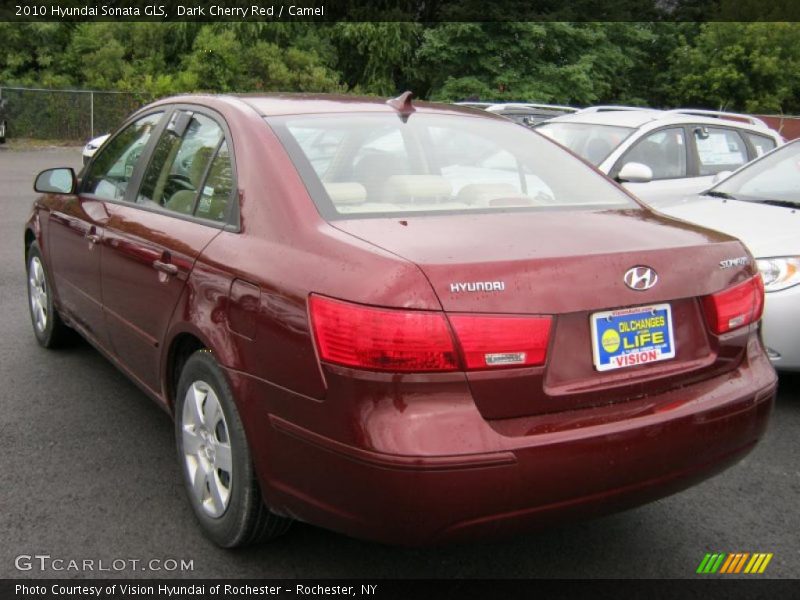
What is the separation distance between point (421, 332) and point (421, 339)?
19mm

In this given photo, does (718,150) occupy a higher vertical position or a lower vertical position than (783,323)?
higher

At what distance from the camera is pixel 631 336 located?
2654 mm

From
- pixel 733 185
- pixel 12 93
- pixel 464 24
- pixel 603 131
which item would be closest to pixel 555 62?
pixel 464 24

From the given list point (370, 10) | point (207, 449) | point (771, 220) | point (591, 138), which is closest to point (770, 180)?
point (771, 220)

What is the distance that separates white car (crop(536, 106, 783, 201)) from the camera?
26.7ft

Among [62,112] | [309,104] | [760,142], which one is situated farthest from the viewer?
[62,112]

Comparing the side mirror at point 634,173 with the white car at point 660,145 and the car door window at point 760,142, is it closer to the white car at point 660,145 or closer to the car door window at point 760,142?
the white car at point 660,145

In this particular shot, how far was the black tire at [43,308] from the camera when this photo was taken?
17.4 ft

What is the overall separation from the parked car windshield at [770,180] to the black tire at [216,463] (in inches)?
162

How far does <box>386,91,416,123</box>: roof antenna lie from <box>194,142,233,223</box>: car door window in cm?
77

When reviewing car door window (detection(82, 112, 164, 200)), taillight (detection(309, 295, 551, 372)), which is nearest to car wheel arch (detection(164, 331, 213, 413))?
taillight (detection(309, 295, 551, 372))

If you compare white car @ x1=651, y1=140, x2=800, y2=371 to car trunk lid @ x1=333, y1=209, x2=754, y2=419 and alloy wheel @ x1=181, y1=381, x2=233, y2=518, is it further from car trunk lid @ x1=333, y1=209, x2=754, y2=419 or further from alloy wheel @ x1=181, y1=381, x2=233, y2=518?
alloy wheel @ x1=181, y1=381, x2=233, y2=518

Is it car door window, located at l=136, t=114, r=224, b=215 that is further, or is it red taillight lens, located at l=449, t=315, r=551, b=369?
car door window, located at l=136, t=114, r=224, b=215

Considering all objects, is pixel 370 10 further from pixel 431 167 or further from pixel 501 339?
pixel 501 339
